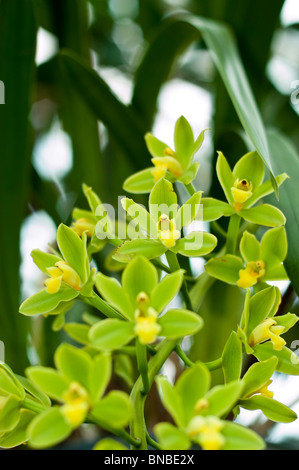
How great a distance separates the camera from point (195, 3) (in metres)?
1.00

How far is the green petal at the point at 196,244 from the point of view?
0.41 metres

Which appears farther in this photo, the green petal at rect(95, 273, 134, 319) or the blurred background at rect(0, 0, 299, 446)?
the blurred background at rect(0, 0, 299, 446)

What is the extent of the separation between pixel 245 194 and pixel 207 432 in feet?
0.74

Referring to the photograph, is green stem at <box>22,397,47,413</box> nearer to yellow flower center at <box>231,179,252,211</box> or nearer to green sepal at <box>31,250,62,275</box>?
green sepal at <box>31,250,62,275</box>

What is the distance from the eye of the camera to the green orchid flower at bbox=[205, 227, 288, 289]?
45 centimetres

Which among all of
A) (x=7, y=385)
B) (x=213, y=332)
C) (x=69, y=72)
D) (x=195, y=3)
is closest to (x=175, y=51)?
(x=69, y=72)

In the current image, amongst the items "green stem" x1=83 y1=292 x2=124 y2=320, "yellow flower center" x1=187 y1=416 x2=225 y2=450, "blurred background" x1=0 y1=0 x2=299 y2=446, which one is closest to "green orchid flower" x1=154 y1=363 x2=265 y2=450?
"yellow flower center" x1=187 y1=416 x2=225 y2=450

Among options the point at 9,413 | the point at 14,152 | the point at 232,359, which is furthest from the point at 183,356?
the point at 14,152

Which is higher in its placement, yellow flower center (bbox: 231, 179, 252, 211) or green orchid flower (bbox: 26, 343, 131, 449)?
yellow flower center (bbox: 231, 179, 252, 211)

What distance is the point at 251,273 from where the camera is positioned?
45 cm

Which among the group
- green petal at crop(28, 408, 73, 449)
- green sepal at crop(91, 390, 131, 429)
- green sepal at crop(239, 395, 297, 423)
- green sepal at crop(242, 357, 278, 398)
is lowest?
green sepal at crop(239, 395, 297, 423)

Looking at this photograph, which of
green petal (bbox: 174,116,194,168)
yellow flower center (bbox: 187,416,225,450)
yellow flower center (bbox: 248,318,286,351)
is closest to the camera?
yellow flower center (bbox: 187,416,225,450)

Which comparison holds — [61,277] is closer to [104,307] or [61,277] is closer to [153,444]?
[104,307]
